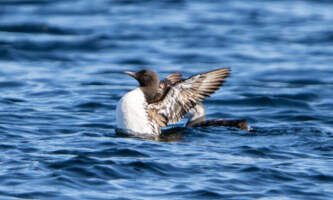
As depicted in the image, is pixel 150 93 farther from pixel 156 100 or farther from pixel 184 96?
pixel 184 96

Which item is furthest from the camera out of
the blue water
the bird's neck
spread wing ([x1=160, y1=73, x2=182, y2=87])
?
spread wing ([x1=160, y1=73, x2=182, y2=87])

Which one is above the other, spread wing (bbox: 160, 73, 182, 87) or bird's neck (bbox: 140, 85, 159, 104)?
spread wing (bbox: 160, 73, 182, 87)

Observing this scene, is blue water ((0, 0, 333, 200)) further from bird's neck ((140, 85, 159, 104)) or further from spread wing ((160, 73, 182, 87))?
spread wing ((160, 73, 182, 87))

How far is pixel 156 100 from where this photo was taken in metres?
9.91

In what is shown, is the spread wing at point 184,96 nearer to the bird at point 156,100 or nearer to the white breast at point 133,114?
the bird at point 156,100

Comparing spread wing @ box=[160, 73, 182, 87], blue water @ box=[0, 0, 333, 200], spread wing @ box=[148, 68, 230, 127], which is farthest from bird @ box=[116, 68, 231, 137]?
spread wing @ box=[160, 73, 182, 87]

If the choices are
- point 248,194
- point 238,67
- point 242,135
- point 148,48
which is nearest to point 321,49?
point 238,67

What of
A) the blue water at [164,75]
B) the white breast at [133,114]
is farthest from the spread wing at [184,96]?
the blue water at [164,75]

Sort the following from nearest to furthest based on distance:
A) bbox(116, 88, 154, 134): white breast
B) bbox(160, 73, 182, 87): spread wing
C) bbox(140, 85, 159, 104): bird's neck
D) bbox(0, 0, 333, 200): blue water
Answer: bbox(0, 0, 333, 200): blue water < bbox(116, 88, 154, 134): white breast < bbox(140, 85, 159, 104): bird's neck < bbox(160, 73, 182, 87): spread wing

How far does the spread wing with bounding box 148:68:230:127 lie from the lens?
9898 millimetres

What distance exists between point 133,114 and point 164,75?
19.3ft

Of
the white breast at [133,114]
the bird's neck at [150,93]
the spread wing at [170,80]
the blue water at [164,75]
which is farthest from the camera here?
the spread wing at [170,80]

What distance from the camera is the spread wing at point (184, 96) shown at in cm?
990

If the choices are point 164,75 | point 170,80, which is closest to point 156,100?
point 170,80
